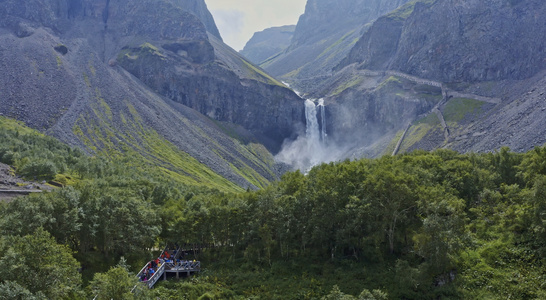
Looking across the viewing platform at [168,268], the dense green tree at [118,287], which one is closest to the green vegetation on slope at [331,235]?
the dense green tree at [118,287]

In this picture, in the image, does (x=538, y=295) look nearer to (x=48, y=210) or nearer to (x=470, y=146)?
(x=48, y=210)

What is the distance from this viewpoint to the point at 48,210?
4591 cm

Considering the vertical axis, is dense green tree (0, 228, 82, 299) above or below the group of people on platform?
below

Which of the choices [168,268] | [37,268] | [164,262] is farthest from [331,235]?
[37,268]

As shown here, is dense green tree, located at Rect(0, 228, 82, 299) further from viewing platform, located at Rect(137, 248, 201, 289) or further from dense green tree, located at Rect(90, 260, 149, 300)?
viewing platform, located at Rect(137, 248, 201, 289)

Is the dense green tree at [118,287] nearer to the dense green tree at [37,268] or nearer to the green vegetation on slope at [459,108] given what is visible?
the dense green tree at [37,268]

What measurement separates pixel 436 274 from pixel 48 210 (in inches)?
1784

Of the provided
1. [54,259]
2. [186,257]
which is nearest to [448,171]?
[186,257]

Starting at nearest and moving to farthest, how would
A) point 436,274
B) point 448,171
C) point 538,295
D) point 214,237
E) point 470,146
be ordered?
point 538,295 → point 436,274 → point 214,237 → point 448,171 → point 470,146

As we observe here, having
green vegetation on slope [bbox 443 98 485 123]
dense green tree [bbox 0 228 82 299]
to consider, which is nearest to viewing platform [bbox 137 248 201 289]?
dense green tree [bbox 0 228 82 299]

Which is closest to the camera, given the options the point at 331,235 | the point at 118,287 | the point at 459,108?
the point at 118,287

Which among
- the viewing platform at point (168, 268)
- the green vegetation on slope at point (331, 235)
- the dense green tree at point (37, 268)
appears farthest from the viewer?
the viewing platform at point (168, 268)

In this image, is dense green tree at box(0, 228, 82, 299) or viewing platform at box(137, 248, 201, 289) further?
viewing platform at box(137, 248, 201, 289)

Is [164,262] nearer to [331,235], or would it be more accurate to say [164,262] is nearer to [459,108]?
[331,235]
